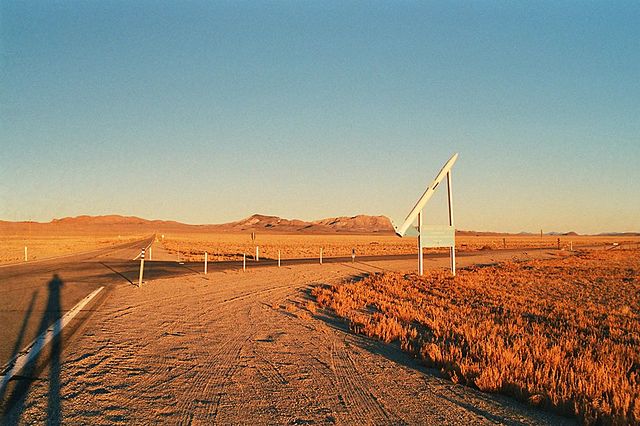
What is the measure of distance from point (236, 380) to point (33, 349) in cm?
408

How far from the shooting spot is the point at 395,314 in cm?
1316

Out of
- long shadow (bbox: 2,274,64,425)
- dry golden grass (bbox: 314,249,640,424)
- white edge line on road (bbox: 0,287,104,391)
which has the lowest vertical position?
dry golden grass (bbox: 314,249,640,424)

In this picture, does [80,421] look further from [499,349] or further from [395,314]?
[395,314]

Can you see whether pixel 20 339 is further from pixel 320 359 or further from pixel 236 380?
pixel 320 359

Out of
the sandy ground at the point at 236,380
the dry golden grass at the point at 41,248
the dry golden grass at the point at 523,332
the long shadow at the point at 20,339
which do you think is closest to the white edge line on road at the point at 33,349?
the long shadow at the point at 20,339

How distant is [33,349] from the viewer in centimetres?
852

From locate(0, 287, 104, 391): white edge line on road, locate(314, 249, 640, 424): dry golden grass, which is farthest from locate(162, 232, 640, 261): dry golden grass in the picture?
locate(0, 287, 104, 391): white edge line on road

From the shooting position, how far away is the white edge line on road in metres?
7.03

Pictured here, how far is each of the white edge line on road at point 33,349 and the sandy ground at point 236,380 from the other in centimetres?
30

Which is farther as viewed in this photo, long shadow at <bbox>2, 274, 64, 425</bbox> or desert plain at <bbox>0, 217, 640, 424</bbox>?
desert plain at <bbox>0, 217, 640, 424</bbox>

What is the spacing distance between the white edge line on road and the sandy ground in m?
0.30

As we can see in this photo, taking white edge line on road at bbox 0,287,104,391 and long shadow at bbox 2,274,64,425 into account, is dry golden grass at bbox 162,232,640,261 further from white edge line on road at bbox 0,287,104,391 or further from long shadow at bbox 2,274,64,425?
long shadow at bbox 2,274,64,425

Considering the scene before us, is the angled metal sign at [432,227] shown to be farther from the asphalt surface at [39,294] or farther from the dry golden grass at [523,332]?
the asphalt surface at [39,294]

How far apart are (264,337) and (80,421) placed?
5.11m
